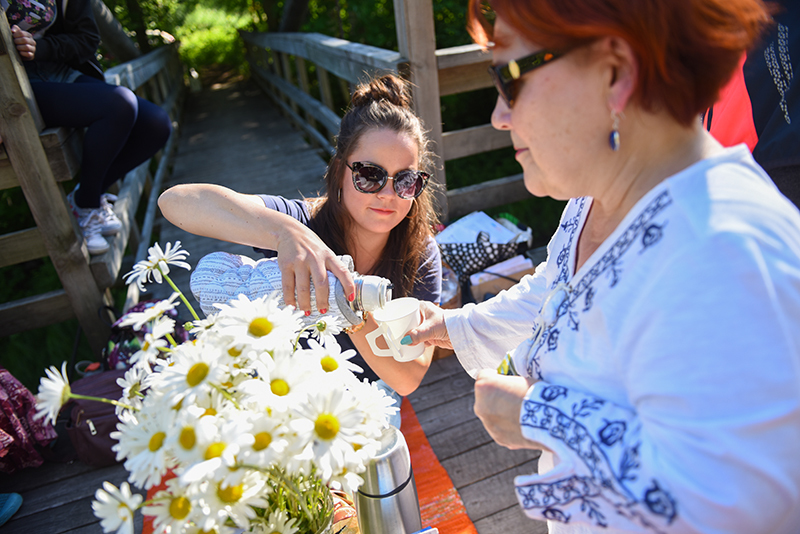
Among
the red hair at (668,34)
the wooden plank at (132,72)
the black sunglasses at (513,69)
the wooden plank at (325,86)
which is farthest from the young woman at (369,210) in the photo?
the wooden plank at (325,86)

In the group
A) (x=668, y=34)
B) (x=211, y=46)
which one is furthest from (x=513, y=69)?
(x=211, y=46)

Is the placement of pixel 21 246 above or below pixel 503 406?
below

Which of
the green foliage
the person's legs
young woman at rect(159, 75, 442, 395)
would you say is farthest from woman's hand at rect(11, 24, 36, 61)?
the green foliage

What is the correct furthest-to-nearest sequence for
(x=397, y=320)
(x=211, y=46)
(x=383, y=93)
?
1. (x=211, y=46)
2. (x=383, y=93)
3. (x=397, y=320)

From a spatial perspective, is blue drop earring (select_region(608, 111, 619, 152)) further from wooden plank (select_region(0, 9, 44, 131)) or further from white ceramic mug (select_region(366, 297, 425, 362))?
wooden plank (select_region(0, 9, 44, 131))

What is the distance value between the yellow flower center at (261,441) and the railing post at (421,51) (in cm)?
282

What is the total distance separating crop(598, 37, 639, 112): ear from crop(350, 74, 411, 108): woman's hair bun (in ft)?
4.12

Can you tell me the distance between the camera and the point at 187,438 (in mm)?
681

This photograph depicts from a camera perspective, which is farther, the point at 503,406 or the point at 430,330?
the point at 430,330

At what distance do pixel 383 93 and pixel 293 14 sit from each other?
23.5 feet

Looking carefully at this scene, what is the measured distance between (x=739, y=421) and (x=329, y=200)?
1.66 meters

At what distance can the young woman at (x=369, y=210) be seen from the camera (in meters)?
1.61

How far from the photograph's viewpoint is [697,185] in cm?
77

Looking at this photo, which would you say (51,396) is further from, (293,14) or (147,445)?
(293,14)
